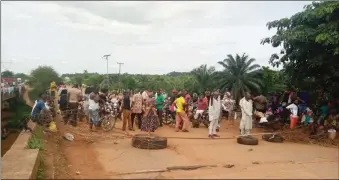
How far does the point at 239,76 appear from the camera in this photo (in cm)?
1797

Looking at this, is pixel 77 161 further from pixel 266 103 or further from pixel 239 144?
pixel 266 103

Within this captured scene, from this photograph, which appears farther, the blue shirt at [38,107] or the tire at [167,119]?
the tire at [167,119]

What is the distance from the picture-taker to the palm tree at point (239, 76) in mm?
17688

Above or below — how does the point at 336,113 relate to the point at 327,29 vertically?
below

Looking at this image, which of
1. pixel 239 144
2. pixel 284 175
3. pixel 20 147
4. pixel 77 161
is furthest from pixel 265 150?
pixel 20 147

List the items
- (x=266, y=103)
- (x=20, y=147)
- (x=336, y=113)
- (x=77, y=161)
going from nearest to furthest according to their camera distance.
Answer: (x=20, y=147) → (x=77, y=161) → (x=336, y=113) → (x=266, y=103)

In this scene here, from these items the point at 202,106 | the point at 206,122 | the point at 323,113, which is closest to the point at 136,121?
the point at 202,106

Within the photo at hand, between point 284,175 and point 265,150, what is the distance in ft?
8.66

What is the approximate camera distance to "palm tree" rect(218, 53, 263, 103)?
1769cm

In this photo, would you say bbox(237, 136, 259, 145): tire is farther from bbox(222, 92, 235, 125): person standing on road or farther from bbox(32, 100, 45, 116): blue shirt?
bbox(32, 100, 45, 116): blue shirt

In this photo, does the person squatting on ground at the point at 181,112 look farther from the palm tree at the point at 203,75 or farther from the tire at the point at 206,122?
the palm tree at the point at 203,75

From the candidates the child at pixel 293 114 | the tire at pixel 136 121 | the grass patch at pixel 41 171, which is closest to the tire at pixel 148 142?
the grass patch at pixel 41 171

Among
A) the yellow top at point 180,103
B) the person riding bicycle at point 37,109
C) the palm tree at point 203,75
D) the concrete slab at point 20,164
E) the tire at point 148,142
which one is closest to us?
the concrete slab at point 20,164

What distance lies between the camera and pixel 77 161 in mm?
7730
